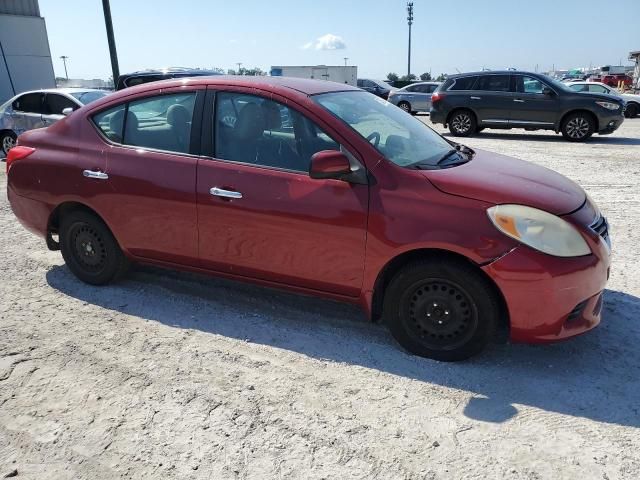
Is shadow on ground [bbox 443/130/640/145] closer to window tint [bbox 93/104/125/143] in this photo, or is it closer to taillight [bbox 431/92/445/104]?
taillight [bbox 431/92/445/104]

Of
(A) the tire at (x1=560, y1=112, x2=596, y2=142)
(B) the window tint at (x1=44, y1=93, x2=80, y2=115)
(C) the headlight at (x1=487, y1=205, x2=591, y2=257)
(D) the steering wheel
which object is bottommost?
(A) the tire at (x1=560, y1=112, x2=596, y2=142)

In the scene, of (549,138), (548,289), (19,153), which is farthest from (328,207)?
(549,138)

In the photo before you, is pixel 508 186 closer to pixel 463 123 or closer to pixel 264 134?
pixel 264 134

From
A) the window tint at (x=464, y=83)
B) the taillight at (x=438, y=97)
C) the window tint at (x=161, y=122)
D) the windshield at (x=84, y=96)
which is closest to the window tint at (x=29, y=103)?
the windshield at (x=84, y=96)

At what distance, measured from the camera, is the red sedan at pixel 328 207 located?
3053mm

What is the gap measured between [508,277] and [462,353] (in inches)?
23.2

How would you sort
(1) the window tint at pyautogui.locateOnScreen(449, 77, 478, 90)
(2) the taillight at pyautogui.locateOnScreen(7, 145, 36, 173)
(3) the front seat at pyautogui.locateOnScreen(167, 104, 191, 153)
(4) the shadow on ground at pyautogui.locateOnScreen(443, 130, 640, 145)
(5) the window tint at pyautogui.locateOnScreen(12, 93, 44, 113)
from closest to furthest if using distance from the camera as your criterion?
(3) the front seat at pyautogui.locateOnScreen(167, 104, 191, 153), (2) the taillight at pyautogui.locateOnScreen(7, 145, 36, 173), (5) the window tint at pyautogui.locateOnScreen(12, 93, 44, 113), (4) the shadow on ground at pyautogui.locateOnScreen(443, 130, 640, 145), (1) the window tint at pyautogui.locateOnScreen(449, 77, 478, 90)

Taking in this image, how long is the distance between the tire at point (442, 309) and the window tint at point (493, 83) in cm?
1238

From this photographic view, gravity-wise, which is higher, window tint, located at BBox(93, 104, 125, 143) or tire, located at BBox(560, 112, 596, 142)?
window tint, located at BBox(93, 104, 125, 143)

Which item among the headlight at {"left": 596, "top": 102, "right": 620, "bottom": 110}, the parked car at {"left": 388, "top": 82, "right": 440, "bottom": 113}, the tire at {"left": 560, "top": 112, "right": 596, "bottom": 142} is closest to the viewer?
the headlight at {"left": 596, "top": 102, "right": 620, "bottom": 110}

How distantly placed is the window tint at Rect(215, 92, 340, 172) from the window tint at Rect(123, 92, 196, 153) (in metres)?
0.26

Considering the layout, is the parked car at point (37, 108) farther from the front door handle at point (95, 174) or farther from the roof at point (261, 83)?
the roof at point (261, 83)

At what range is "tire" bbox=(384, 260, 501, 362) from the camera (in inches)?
123

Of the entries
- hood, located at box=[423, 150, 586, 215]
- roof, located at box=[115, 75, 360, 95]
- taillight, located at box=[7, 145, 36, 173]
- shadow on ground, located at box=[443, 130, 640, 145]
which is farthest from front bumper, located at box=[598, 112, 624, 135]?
taillight, located at box=[7, 145, 36, 173]
